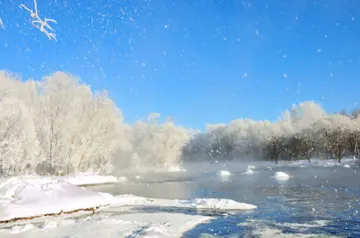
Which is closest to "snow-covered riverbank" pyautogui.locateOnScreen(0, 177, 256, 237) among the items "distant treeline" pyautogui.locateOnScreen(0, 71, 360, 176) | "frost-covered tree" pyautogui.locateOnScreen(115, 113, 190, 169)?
"distant treeline" pyautogui.locateOnScreen(0, 71, 360, 176)

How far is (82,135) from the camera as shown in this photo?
1982 inches

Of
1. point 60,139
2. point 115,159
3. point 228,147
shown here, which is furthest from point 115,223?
point 228,147

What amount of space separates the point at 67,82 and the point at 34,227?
3797cm

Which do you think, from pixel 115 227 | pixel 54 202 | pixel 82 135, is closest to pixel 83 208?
pixel 54 202

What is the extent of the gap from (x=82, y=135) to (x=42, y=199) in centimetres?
3082

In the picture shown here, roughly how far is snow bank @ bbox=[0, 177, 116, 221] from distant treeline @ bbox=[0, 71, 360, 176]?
19516mm

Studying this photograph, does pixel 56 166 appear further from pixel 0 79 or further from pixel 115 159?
pixel 115 159

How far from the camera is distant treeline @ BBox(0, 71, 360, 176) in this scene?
43156mm

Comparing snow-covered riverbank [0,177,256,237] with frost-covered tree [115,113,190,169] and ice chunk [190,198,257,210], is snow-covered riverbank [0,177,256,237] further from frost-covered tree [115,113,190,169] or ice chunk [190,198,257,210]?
frost-covered tree [115,113,190,169]

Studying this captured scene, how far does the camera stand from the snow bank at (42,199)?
18547 millimetres

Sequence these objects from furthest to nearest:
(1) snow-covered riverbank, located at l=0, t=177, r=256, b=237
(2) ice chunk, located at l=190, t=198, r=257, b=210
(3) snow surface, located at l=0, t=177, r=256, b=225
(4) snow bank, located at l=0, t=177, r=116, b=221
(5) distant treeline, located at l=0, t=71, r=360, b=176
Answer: (5) distant treeline, located at l=0, t=71, r=360, b=176 → (2) ice chunk, located at l=190, t=198, r=257, b=210 → (3) snow surface, located at l=0, t=177, r=256, b=225 → (4) snow bank, located at l=0, t=177, r=116, b=221 → (1) snow-covered riverbank, located at l=0, t=177, r=256, b=237

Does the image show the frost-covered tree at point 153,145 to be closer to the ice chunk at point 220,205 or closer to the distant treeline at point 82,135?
the distant treeline at point 82,135

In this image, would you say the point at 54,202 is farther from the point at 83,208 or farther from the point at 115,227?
the point at 115,227

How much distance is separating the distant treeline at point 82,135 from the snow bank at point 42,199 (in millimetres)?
19516
